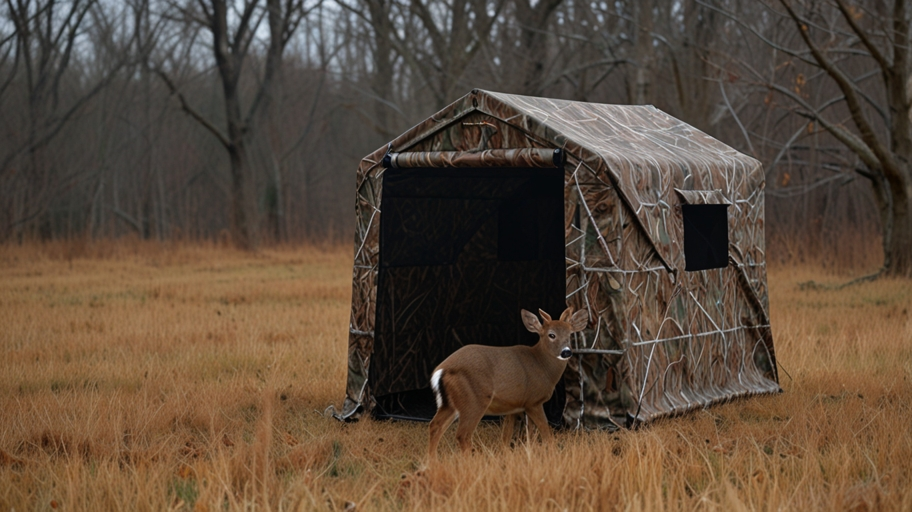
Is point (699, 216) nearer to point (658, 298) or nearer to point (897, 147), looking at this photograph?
point (658, 298)

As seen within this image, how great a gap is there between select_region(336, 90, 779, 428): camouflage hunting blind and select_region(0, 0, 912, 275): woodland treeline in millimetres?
4012

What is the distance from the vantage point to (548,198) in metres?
8.75

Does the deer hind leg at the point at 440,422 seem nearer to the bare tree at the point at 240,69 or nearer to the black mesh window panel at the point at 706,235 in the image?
the black mesh window panel at the point at 706,235

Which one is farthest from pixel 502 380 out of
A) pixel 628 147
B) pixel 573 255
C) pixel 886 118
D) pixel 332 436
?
pixel 886 118

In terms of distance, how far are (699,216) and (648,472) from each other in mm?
2985

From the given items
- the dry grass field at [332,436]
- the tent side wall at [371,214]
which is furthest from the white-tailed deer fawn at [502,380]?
the tent side wall at [371,214]

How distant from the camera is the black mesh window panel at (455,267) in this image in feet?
24.9

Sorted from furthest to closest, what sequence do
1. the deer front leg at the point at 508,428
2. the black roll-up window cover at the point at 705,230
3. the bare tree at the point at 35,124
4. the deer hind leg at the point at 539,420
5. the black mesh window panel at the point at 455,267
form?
the bare tree at the point at 35,124
the black mesh window panel at the point at 455,267
the black roll-up window cover at the point at 705,230
the deer front leg at the point at 508,428
the deer hind leg at the point at 539,420

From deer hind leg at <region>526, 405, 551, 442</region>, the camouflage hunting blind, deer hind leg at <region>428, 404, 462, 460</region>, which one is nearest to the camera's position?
deer hind leg at <region>428, 404, 462, 460</region>

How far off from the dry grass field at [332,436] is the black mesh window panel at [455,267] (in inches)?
26.5

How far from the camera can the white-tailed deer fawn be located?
5.57 metres

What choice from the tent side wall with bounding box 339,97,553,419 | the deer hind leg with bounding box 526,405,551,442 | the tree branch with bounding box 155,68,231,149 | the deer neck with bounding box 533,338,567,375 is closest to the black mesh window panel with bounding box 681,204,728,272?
the deer neck with bounding box 533,338,567,375

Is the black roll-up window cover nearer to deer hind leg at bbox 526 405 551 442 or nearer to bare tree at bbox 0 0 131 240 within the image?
deer hind leg at bbox 526 405 551 442

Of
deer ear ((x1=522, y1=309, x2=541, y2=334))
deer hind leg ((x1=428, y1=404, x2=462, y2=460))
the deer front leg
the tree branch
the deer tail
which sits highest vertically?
the tree branch
